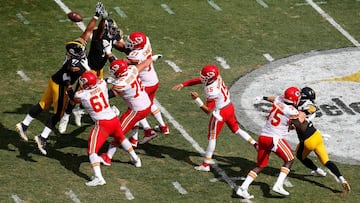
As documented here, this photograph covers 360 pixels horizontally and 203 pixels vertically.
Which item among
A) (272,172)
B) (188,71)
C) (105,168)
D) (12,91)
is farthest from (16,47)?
(272,172)

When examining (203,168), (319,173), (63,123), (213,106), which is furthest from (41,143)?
(319,173)

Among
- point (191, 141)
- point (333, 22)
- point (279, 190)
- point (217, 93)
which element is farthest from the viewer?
point (333, 22)

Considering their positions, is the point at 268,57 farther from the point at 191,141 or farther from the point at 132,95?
the point at 132,95

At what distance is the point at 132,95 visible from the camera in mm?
17531

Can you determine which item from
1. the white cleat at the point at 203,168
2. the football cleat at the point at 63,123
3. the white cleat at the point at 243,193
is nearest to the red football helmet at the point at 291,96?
the white cleat at the point at 243,193

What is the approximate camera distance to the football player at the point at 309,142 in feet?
55.6

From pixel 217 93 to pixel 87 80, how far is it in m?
2.25

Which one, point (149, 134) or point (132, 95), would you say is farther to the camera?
point (149, 134)

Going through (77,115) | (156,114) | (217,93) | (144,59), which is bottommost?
Result: (77,115)

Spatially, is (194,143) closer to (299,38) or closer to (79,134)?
(79,134)

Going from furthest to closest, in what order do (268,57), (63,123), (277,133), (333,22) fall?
1. (333,22)
2. (268,57)
3. (63,123)
4. (277,133)

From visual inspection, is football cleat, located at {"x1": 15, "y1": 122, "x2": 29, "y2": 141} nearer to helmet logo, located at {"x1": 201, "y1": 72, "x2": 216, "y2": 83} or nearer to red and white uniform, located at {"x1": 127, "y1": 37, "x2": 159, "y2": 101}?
red and white uniform, located at {"x1": 127, "y1": 37, "x2": 159, "y2": 101}

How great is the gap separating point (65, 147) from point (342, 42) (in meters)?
7.41

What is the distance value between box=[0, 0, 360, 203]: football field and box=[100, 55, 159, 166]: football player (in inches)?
22.7
